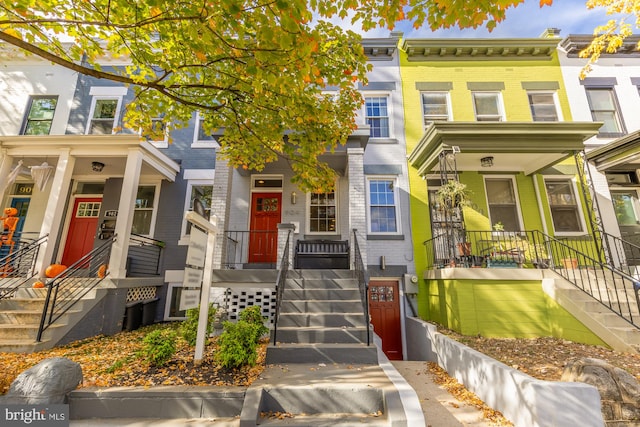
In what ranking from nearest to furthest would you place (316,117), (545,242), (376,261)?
(316,117)
(545,242)
(376,261)

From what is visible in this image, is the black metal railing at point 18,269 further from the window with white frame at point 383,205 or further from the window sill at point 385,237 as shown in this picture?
the window with white frame at point 383,205

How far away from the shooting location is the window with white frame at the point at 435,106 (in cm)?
970

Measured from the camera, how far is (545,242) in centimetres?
790

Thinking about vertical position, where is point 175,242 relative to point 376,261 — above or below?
above

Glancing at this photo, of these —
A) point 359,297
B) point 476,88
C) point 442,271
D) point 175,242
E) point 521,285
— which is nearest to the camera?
point 359,297

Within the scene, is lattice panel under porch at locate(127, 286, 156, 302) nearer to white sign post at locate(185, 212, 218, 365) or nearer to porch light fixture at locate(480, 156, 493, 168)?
white sign post at locate(185, 212, 218, 365)

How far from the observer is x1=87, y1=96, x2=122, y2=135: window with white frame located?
9.78 m

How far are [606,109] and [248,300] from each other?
13.5m

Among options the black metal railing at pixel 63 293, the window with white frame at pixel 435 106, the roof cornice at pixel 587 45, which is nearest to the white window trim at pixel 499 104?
the window with white frame at pixel 435 106

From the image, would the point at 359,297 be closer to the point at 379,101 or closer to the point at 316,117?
the point at 316,117

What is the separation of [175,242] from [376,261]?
21.7 feet

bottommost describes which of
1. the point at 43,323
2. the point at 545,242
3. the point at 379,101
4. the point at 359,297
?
the point at 43,323

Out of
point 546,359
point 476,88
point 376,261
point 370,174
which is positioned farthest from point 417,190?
point 546,359

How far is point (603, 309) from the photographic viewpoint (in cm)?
575
